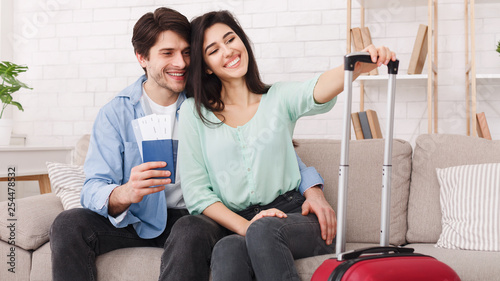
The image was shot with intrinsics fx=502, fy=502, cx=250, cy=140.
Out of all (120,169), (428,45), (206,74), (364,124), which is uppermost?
(428,45)

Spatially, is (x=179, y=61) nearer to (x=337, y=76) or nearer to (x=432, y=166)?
(x=337, y=76)

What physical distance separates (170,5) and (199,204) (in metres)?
1.88

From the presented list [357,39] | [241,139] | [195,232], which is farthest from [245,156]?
[357,39]

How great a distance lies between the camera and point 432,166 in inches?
77.4

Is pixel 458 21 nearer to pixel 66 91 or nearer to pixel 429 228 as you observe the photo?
pixel 429 228

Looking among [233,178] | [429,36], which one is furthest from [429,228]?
[429,36]

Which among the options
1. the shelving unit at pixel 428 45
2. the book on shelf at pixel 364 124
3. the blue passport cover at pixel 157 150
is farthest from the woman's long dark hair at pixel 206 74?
the shelving unit at pixel 428 45

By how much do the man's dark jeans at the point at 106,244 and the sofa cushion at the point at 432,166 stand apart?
2.57ft

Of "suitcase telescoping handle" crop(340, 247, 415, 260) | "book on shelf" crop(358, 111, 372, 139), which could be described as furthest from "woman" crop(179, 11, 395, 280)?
"book on shelf" crop(358, 111, 372, 139)

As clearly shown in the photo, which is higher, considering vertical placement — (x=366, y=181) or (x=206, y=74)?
(x=206, y=74)

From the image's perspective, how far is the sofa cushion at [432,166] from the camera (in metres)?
1.90

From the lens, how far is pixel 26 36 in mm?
3340

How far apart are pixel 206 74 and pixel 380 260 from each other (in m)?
0.97

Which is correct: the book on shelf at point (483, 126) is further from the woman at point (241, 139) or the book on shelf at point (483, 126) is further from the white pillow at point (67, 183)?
the white pillow at point (67, 183)
